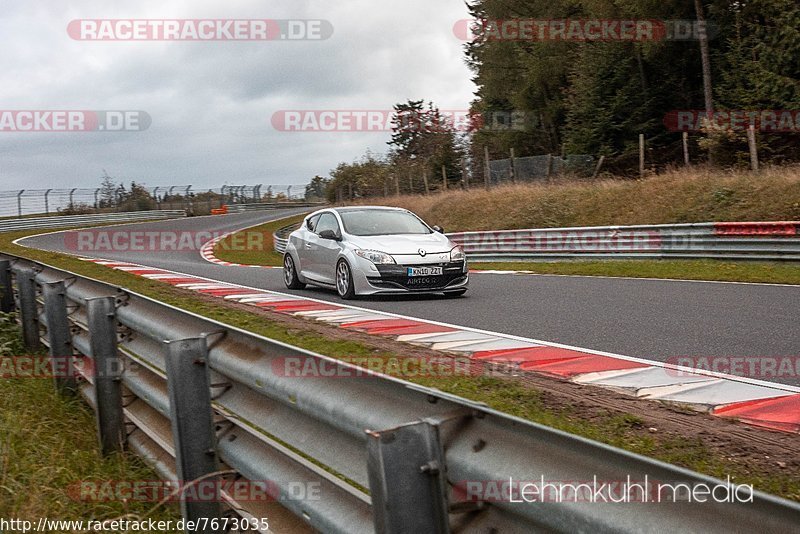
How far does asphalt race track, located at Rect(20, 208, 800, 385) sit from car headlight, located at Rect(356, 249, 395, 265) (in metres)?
0.60

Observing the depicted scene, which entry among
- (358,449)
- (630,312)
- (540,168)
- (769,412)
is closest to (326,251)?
(630,312)

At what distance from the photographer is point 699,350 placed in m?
7.24

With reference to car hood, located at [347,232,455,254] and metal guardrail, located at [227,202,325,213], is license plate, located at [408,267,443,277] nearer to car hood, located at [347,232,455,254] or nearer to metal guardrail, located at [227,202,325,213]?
car hood, located at [347,232,455,254]

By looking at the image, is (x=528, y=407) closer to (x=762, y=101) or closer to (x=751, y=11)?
(x=762, y=101)

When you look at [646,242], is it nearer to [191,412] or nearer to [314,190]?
[191,412]

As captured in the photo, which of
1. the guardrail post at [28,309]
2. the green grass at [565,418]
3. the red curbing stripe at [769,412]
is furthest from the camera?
the guardrail post at [28,309]

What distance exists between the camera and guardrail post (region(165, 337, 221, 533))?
3541 mm

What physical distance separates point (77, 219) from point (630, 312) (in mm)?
48235

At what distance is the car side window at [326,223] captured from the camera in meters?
13.7

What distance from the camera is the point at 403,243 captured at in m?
12.6

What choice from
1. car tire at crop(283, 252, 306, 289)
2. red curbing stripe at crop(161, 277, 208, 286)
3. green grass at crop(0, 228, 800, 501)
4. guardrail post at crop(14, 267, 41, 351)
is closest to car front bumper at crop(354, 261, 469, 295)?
car tire at crop(283, 252, 306, 289)

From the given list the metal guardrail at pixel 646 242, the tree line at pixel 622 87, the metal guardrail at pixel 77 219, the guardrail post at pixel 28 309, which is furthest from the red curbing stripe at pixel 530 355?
the metal guardrail at pixel 77 219

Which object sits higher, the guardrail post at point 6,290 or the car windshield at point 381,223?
the car windshield at point 381,223

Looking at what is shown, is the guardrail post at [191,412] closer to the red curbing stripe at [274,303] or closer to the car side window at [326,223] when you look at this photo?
the red curbing stripe at [274,303]
